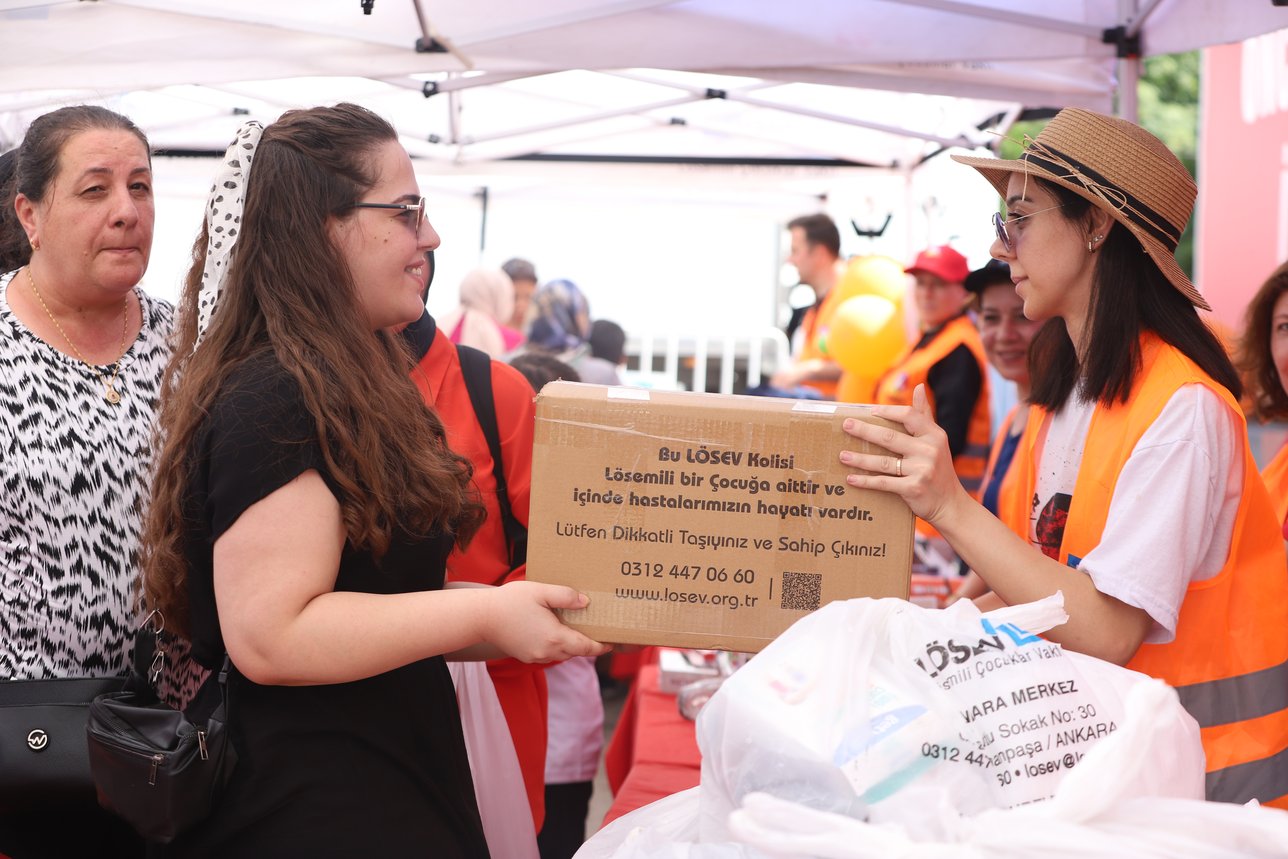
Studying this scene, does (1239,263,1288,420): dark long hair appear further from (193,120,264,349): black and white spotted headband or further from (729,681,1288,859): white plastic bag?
(193,120,264,349): black and white spotted headband

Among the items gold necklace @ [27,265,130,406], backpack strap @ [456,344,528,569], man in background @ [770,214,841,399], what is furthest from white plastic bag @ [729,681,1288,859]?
man in background @ [770,214,841,399]

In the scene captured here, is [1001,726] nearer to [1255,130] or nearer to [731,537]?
[731,537]

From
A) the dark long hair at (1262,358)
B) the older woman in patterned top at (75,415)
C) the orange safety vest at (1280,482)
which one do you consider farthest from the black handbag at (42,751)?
the dark long hair at (1262,358)

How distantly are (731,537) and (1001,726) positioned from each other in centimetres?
44

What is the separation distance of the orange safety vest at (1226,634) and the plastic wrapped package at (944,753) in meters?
0.45

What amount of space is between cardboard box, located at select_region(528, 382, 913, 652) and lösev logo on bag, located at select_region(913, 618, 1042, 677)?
20cm

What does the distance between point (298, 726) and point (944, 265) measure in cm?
434

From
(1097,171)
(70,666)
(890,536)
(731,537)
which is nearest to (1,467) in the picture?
(70,666)

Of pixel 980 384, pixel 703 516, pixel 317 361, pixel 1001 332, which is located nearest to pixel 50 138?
pixel 317 361

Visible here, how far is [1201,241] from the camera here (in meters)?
5.52

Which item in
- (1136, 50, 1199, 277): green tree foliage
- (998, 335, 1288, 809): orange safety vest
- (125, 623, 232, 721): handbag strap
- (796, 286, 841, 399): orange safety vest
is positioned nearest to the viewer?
(998, 335, 1288, 809): orange safety vest

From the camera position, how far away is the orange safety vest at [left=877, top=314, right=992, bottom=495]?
4.96m

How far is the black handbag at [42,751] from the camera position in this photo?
189 cm

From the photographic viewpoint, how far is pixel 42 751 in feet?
6.22
